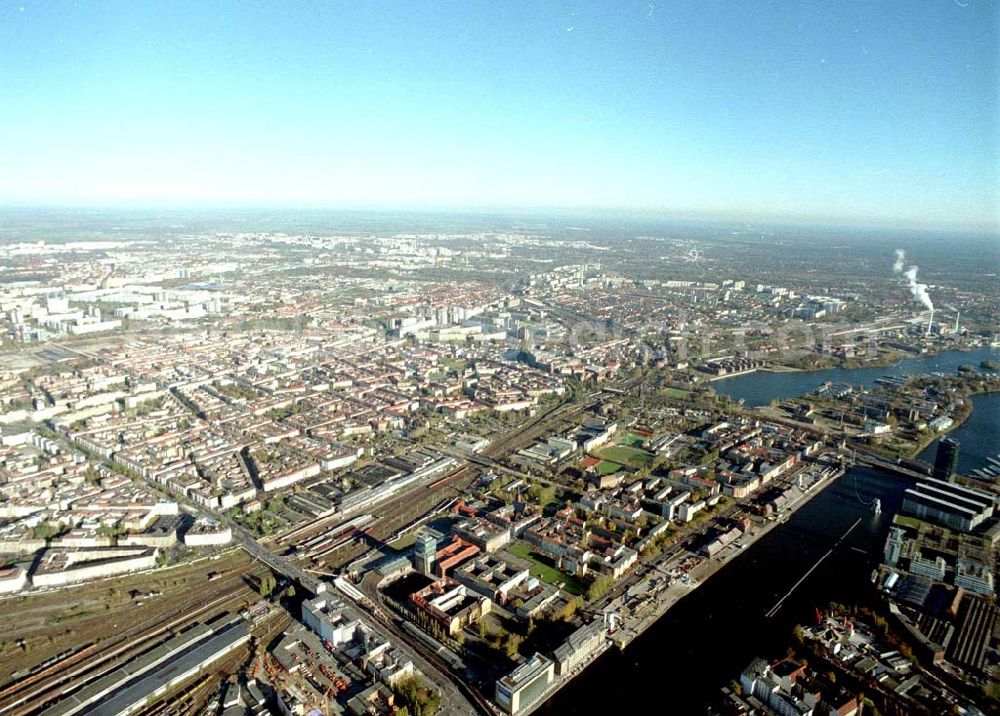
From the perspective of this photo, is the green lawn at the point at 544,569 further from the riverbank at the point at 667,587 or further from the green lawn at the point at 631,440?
the green lawn at the point at 631,440

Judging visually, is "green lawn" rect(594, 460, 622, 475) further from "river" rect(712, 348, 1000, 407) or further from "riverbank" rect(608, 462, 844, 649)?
"river" rect(712, 348, 1000, 407)

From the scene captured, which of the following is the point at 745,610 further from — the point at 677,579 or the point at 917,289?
the point at 917,289

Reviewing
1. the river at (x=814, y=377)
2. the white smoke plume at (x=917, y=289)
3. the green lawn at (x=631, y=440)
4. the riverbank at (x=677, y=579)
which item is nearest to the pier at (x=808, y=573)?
the riverbank at (x=677, y=579)

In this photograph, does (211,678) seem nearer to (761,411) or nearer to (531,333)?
(761,411)

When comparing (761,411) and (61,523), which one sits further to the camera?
(761,411)

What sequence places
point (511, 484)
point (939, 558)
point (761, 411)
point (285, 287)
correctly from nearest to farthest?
point (939, 558) → point (511, 484) → point (761, 411) → point (285, 287)

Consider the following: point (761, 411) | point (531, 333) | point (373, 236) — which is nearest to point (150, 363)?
point (531, 333)

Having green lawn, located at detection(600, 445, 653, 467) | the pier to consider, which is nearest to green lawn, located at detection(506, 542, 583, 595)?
the pier
